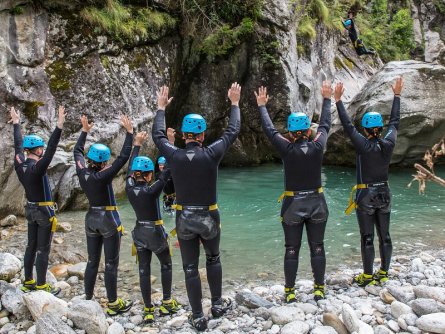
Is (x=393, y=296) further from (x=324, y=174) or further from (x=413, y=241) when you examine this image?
(x=324, y=174)

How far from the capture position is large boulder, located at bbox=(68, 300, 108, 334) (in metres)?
4.98

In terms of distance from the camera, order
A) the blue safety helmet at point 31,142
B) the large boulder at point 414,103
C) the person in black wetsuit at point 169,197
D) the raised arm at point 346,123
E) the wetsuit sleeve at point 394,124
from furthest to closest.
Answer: the large boulder at point 414,103, the person in black wetsuit at point 169,197, the blue safety helmet at point 31,142, the wetsuit sleeve at point 394,124, the raised arm at point 346,123

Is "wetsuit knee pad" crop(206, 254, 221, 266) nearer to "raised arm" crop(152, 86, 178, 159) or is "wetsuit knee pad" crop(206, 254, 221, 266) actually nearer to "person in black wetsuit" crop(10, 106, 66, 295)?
"raised arm" crop(152, 86, 178, 159)

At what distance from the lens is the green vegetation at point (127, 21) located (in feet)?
43.8

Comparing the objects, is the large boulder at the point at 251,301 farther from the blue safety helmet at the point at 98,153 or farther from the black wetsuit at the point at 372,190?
the blue safety helmet at the point at 98,153

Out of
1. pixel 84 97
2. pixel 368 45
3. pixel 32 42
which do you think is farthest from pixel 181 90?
pixel 368 45

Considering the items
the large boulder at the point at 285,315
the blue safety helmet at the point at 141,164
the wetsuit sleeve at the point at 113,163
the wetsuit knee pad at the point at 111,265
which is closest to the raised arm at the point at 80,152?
the wetsuit sleeve at the point at 113,163

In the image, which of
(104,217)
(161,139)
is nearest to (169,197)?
(104,217)

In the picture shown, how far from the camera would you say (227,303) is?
5.69m

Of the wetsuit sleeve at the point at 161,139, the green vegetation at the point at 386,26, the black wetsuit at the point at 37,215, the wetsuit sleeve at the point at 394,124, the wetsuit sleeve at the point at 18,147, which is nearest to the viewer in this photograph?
the wetsuit sleeve at the point at 161,139

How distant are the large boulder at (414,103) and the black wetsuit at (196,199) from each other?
12.8 metres

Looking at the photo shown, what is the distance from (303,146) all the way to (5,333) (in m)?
4.29

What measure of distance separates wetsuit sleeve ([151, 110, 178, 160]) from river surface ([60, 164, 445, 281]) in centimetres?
309

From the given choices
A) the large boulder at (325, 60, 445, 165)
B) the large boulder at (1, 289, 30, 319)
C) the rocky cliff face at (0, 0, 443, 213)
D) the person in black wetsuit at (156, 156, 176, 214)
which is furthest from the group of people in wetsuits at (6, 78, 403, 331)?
the large boulder at (325, 60, 445, 165)
